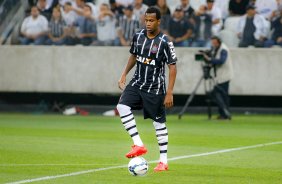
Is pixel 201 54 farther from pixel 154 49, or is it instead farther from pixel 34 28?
pixel 154 49

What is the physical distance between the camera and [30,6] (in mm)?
27969

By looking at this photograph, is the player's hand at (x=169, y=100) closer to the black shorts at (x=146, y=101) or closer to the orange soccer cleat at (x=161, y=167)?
the black shorts at (x=146, y=101)

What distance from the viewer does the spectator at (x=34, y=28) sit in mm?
27544

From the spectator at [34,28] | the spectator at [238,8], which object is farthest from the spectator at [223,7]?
the spectator at [34,28]

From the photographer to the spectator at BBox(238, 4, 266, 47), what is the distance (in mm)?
1110

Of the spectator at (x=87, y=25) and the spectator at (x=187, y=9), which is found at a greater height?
the spectator at (x=187, y=9)

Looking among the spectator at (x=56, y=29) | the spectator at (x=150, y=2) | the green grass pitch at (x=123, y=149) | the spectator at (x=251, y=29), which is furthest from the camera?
the spectator at (x=56, y=29)

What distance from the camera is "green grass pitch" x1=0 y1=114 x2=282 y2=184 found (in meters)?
11.3

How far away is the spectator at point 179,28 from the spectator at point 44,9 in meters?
3.87

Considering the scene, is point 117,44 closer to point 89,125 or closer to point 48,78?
point 48,78

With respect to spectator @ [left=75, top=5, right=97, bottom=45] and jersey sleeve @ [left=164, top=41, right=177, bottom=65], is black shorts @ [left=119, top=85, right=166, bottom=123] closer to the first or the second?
jersey sleeve @ [left=164, top=41, right=177, bottom=65]

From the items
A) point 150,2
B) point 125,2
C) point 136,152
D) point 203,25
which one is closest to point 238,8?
point 203,25

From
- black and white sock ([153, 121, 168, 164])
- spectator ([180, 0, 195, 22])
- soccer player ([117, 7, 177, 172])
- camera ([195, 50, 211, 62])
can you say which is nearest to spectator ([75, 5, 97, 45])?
spectator ([180, 0, 195, 22])

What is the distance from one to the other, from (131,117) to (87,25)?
15.3m
